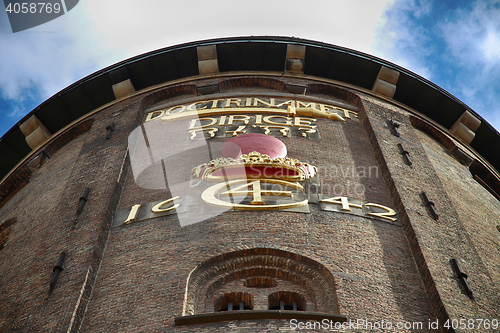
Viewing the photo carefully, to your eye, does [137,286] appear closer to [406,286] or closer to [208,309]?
[208,309]

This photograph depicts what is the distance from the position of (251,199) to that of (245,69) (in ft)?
30.2

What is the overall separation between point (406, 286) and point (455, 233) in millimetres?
2469

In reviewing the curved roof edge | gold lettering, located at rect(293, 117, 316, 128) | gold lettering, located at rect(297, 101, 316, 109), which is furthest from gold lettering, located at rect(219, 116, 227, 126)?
the curved roof edge

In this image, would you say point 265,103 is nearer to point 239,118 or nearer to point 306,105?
point 306,105

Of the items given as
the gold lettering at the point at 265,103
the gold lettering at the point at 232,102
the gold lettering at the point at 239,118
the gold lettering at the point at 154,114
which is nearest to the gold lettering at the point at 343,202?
the gold lettering at the point at 239,118

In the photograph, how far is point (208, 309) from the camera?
35.4 ft

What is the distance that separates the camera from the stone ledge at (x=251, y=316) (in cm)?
988

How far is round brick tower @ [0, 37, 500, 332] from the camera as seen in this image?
35.3 feet

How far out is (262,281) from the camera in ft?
37.7

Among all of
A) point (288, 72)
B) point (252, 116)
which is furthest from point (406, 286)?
point (288, 72)

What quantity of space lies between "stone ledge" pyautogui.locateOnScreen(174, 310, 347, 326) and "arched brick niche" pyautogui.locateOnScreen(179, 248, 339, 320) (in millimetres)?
614

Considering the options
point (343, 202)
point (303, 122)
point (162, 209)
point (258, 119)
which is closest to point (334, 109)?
point (303, 122)

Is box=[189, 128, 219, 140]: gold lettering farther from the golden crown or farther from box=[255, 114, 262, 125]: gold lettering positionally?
the golden crown

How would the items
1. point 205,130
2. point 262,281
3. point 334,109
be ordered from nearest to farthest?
point 262,281, point 205,130, point 334,109
